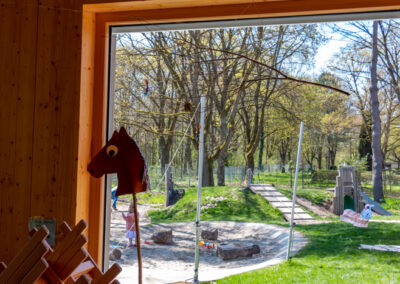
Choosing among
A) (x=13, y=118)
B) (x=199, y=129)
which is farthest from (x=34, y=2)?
(x=199, y=129)

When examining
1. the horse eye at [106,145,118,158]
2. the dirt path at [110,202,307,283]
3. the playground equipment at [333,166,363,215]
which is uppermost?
the horse eye at [106,145,118,158]

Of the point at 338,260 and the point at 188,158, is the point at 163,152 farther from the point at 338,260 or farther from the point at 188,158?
the point at 338,260

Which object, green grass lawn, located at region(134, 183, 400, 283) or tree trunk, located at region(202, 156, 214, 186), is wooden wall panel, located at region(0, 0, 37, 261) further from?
tree trunk, located at region(202, 156, 214, 186)

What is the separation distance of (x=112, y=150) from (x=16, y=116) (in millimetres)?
529

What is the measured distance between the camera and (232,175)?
168 centimetres

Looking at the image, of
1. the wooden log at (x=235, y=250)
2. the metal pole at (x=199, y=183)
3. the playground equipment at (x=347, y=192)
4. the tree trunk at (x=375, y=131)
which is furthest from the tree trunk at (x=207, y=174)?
the tree trunk at (x=375, y=131)

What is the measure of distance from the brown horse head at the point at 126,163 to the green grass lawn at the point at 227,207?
1.11 ft

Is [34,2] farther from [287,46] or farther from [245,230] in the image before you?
[245,230]

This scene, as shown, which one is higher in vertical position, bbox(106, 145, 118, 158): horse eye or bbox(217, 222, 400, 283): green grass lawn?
bbox(106, 145, 118, 158): horse eye

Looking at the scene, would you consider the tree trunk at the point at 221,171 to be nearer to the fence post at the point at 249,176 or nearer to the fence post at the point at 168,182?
the fence post at the point at 249,176

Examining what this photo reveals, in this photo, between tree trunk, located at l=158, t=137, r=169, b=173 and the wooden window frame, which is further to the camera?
tree trunk, located at l=158, t=137, r=169, b=173

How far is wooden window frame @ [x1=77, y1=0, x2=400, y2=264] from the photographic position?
1.58 meters

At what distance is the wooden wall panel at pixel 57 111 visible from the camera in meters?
1.62

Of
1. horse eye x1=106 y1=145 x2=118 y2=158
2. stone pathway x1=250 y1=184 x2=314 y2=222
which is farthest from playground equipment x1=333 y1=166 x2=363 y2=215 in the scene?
horse eye x1=106 y1=145 x2=118 y2=158
